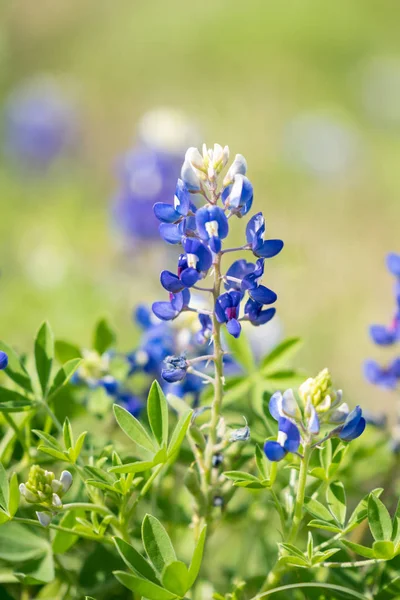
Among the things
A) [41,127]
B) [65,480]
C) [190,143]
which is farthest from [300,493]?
[41,127]

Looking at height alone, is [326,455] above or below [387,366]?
below

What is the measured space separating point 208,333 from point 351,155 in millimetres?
4721

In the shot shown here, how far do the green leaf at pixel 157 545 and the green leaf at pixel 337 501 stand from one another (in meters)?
0.28

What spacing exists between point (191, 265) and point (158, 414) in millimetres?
257

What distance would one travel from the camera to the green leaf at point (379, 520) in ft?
3.91

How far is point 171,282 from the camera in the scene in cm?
127

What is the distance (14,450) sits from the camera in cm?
160

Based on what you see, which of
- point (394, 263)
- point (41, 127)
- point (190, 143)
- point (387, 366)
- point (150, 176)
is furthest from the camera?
point (41, 127)

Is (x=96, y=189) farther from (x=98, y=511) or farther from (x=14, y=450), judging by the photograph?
(x=98, y=511)

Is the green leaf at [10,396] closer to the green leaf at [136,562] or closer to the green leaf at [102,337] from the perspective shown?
the green leaf at [102,337]

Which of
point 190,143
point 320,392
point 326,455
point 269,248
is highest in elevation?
point 190,143

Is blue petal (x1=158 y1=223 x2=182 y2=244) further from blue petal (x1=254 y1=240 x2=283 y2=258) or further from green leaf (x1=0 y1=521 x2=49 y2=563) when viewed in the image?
green leaf (x1=0 y1=521 x2=49 y2=563)

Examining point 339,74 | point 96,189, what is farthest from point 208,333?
point 339,74

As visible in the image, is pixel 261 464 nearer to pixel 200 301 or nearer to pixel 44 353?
pixel 44 353
